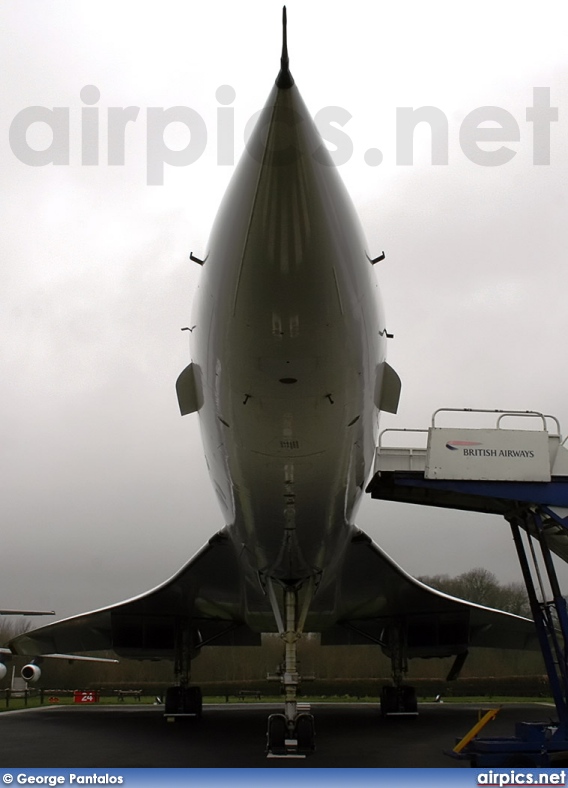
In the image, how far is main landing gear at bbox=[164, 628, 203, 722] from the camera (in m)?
11.9

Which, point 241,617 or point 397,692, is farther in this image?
point 397,692

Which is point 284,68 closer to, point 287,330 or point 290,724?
point 287,330

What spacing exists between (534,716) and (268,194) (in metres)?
12.1

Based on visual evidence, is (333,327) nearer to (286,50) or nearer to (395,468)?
(286,50)

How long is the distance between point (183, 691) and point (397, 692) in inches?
140

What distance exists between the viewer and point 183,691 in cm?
1194

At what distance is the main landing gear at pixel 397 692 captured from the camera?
39.6ft

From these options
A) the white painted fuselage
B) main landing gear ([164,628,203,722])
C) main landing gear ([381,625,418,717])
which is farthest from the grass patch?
the white painted fuselage

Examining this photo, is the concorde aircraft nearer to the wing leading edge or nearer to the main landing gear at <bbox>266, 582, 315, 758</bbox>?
the main landing gear at <bbox>266, 582, 315, 758</bbox>

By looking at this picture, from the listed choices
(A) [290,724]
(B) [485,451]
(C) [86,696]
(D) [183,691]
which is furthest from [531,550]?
(C) [86,696]

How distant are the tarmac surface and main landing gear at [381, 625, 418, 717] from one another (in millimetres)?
255

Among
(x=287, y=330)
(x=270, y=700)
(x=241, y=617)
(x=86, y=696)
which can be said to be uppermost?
(x=287, y=330)

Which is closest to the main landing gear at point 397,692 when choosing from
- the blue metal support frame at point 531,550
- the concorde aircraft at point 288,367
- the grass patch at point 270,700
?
the concorde aircraft at point 288,367

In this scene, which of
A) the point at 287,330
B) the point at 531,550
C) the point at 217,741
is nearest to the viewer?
the point at 287,330
